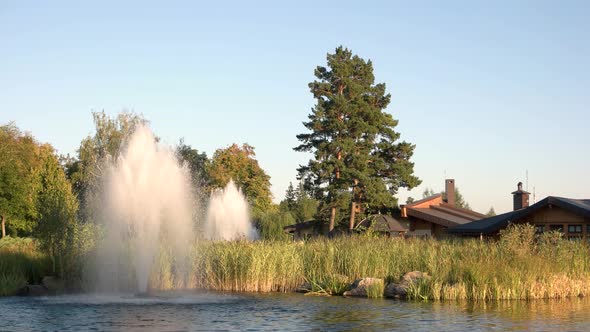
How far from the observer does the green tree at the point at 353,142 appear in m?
59.3

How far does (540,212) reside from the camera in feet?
138

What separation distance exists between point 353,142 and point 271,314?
36.7 meters

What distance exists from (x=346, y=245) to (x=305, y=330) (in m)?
12.6

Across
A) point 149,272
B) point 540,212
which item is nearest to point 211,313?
point 149,272

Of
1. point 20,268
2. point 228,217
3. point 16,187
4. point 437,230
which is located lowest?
point 20,268

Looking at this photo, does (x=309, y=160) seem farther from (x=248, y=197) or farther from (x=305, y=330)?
(x=305, y=330)

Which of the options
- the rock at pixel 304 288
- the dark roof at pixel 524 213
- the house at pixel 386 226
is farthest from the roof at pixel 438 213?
the rock at pixel 304 288

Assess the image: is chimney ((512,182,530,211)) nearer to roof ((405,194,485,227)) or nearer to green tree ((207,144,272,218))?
roof ((405,194,485,227))

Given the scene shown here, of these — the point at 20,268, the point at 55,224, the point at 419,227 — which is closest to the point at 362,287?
the point at 55,224

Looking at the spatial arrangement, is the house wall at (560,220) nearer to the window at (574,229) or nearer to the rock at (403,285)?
the window at (574,229)

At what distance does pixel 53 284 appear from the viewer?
3139 cm

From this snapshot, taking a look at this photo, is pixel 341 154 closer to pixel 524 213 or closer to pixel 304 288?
pixel 524 213

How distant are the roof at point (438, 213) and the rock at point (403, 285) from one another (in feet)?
73.4

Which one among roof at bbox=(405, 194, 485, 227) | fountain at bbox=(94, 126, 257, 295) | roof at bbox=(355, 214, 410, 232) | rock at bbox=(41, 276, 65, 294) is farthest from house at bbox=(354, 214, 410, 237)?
rock at bbox=(41, 276, 65, 294)
